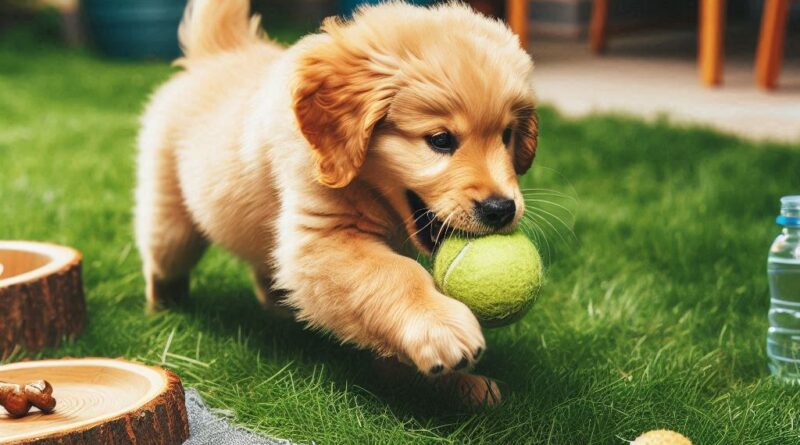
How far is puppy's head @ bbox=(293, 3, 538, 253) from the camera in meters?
1.96

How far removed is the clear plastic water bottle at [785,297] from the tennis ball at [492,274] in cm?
81

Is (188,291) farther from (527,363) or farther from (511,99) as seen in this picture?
(511,99)

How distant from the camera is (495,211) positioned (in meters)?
1.94

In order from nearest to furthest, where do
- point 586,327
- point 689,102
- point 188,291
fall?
point 586,327 < point 188,291 < point 689,102

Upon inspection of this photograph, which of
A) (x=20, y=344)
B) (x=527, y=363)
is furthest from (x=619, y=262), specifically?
(x=20, y=344)

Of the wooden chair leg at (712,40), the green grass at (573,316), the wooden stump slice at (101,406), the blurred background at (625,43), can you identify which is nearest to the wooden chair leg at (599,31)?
the blurred background at (625,43)

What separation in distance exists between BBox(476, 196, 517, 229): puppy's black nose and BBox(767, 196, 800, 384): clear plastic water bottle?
854mm

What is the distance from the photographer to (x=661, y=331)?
2.72m

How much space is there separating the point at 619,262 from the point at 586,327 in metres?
0.64

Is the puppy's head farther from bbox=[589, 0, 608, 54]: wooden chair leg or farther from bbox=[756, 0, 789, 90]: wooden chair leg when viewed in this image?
bbox=[589, 0, 608, 54]: wooden chair leg

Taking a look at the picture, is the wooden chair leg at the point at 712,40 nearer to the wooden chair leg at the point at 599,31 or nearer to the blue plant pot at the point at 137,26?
the wooden chair leg at the point at 599,31

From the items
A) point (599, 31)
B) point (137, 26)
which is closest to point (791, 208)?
point (599, 31)

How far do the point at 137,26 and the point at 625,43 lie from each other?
4190 millimetres

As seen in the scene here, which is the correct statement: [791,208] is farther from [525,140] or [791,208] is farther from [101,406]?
[101,406]
